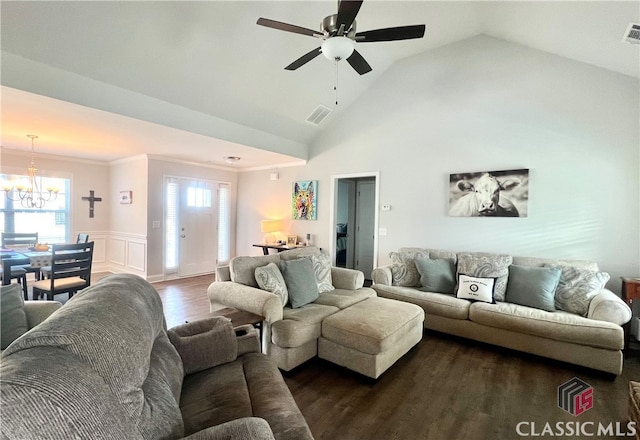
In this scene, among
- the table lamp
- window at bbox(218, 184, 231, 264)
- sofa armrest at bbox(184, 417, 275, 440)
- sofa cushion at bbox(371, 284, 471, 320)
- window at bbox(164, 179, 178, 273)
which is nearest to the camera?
sofa armrest at bbox(184, 417, 275, 440)

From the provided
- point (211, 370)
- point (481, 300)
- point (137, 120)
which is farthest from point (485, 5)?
point (211, 370)

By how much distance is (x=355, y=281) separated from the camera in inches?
141

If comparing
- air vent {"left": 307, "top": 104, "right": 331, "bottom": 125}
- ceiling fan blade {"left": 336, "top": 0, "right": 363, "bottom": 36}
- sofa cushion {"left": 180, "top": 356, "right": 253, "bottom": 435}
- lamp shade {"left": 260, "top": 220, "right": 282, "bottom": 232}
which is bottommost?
sofa cushion {"left": 180, "top": 356, "right": 253, "bottom": 435}

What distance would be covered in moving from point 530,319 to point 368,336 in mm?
1737

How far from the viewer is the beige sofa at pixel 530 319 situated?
2.61m

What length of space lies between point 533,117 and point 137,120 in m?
4.92

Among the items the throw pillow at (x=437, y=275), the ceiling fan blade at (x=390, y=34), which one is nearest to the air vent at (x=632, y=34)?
the ceiling fan blade at (x=390, y=34)

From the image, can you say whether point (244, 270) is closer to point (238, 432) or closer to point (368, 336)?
point (368, 336)

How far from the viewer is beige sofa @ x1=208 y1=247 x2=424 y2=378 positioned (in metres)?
2.43

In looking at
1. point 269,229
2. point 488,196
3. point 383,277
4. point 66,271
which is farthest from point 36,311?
point 488,196

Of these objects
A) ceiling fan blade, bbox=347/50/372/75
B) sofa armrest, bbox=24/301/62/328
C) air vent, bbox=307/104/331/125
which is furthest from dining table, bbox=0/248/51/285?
ceiling fan blade, bbox=347/50/372/75

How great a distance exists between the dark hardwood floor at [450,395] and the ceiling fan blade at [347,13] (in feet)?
9.09

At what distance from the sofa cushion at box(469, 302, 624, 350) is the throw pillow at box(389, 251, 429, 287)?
2.91 feet

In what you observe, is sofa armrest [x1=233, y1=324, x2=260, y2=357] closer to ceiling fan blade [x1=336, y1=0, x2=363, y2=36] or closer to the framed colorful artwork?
ceiling fan blade [x1=336, y1=0, x2=363, y2=36]
